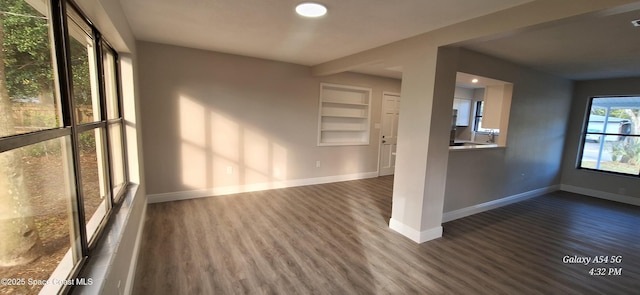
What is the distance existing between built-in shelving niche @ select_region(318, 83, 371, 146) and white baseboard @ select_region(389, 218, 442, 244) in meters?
2.54

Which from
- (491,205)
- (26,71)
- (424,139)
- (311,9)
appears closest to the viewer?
(26,71)

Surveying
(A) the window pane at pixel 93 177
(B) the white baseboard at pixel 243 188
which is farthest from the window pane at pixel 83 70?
Result: (B) the white baseboard at pixel 243 188

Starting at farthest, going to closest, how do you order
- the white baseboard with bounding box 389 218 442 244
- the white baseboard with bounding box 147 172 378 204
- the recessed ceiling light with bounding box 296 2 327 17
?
the white baseboard with bounding box 147 172 378 204
the white baseboard with bounding box 389 218 442 244
the recessed ceiling light with bounding box 296 2 327 17

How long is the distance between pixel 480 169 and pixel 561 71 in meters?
2.46

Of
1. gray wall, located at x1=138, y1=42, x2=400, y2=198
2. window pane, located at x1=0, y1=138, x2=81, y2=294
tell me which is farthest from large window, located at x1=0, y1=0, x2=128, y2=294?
gray wall, located at x1=138, y1=42, x2=400, y2=198

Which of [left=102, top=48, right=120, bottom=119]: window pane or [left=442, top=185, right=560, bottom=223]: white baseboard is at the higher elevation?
[left=102, top=48, right=120, bottom=119]: window pane

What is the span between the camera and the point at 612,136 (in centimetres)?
523

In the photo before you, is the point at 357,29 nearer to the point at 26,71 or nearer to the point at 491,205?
the point at 26,71

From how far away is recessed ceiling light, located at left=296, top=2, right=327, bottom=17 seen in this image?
212 centimetres

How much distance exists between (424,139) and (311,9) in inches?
69.8

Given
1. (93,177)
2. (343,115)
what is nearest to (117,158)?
(93,177)

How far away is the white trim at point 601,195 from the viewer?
4.95 metres

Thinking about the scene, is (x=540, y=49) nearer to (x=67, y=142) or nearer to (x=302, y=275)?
(x=302, y=275)

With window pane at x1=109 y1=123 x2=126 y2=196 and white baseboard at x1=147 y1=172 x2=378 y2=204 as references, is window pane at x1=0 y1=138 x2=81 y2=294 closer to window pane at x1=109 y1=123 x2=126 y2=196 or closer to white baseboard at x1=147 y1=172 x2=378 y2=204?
window pane at x1=109 y1=123 x2=126 y2=196
